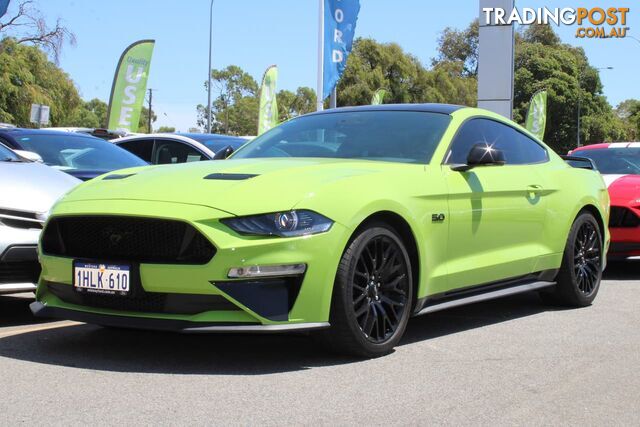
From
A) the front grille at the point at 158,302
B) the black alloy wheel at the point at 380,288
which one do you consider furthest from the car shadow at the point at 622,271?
the front grille at the point at 158,302

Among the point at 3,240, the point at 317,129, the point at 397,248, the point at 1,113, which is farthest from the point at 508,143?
the point at 1,113

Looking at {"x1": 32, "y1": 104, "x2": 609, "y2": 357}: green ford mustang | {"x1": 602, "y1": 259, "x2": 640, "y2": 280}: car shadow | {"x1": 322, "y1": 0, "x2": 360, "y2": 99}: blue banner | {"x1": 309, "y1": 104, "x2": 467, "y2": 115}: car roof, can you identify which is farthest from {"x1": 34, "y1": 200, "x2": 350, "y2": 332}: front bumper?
{"x1": 322, "y1": 0, "x2": 360, "y2": 99}: blue banner

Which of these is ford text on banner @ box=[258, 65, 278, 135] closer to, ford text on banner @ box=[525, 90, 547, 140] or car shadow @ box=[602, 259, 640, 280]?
ford text on banner @ box=[525, 90, 547, 140]

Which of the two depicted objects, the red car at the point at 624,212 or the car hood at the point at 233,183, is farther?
the red car at the point at 624,212

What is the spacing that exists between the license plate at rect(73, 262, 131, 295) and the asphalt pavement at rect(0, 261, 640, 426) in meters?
0.41

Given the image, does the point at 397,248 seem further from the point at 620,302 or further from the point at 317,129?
the point at 620,302

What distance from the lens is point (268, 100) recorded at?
2550 cm

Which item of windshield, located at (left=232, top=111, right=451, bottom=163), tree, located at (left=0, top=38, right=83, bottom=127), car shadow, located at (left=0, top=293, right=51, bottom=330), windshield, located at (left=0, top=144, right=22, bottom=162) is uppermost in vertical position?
tree, located at (left=0, top=38, right=83, bottom=127)

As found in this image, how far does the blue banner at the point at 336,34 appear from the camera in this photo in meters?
19.4

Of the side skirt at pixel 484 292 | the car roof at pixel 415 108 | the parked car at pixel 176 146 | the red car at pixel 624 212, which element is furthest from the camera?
the parked car at pixel 176 146

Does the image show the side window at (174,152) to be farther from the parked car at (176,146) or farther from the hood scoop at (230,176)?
the hood scoop at (230,176)

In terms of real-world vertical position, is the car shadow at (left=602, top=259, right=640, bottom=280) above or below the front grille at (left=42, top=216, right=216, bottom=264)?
below

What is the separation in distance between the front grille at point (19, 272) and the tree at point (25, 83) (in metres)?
40.8

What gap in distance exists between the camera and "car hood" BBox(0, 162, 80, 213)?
5398 millimetres
